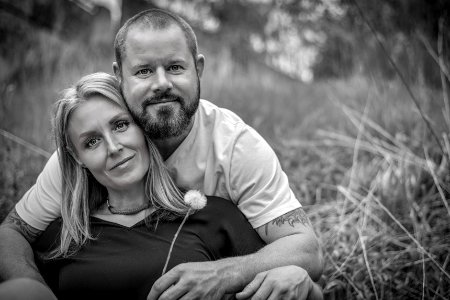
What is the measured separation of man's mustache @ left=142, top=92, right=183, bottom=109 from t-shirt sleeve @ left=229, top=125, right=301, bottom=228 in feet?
1.30

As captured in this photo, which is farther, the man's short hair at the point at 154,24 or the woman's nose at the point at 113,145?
the man's short hair at the point at 154,24

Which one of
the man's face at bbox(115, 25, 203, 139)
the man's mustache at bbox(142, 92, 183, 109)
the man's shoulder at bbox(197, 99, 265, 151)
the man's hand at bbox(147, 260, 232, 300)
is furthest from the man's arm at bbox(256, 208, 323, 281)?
the man's mustache at bbox(142, 92, 183, 109)

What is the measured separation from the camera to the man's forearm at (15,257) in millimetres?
2062

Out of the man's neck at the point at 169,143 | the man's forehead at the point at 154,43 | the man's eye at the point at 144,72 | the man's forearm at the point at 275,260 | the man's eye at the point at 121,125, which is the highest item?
the man's forehead at the point at 154,43

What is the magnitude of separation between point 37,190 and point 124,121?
2.26 ft

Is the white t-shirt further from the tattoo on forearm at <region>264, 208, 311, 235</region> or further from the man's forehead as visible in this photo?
the man's forehead

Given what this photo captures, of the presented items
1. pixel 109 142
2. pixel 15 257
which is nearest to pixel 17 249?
pixel 15 257

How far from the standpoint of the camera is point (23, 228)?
2357 millimetres

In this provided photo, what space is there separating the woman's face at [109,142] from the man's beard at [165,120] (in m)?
0.06

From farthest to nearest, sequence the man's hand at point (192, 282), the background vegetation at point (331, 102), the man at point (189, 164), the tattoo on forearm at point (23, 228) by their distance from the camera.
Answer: the background vegetation at point (331, 102)
the tattoo on forearm at point (23, 228)
the man at point (189, 164)
the man's hand at point (192, 282)

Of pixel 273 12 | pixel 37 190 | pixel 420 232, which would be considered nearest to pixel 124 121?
pixel 37 190

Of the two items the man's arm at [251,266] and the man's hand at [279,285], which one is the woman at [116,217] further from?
the man's hand at [279,285]

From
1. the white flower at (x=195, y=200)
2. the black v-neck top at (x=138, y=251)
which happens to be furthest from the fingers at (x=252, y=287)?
the white flower at (x=195, y=200)

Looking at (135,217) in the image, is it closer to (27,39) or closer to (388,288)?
(388,288)
